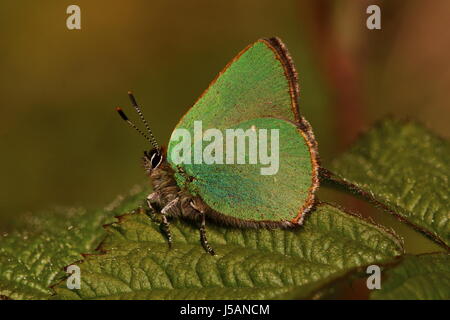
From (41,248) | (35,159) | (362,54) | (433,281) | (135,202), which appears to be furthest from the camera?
(35,159)

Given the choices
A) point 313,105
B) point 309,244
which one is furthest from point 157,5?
point 309,244

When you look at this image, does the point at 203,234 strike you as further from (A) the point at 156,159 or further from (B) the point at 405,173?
(B) the point at 405,173

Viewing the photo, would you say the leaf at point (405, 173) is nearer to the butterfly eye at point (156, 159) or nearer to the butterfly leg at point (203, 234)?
the butterfly leg at point (203, 234)

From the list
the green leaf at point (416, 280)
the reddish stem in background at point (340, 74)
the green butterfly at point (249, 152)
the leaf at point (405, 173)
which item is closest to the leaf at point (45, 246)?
the green butterfly at point (249, 152)

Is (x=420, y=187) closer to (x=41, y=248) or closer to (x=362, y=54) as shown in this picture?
(x=41, y=248)

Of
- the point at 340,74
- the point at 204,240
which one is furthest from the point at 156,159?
the point at 340,74

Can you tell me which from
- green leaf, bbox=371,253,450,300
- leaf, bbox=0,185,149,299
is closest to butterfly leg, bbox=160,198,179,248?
leaf, bbox=0,185,149,299

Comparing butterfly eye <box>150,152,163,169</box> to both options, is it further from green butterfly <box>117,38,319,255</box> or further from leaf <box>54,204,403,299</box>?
leaf <box>54,204,403,299</box>
